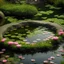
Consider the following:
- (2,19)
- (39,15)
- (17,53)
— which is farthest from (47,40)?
(39,15)

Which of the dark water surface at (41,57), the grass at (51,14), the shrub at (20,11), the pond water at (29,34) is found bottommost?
the dark water surface at (41,57)

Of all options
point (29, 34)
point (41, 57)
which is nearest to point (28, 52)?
point (41, 57)

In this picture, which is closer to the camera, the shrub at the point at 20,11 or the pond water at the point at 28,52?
the pond water at the point at 28,52

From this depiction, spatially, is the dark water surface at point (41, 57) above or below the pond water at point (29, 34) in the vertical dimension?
below

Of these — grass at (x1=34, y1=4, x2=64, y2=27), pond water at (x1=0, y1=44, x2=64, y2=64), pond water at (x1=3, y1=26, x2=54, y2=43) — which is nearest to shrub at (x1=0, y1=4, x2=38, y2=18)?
grass at (x1=34, y1=4, x2=64, y2=27)

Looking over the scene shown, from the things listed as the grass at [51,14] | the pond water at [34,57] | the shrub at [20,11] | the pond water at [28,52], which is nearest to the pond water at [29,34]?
the pond water at [28,52]

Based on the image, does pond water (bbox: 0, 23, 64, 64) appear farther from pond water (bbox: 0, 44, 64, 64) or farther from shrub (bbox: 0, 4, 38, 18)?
shrub (bbox: 0, 4, 38, 18)

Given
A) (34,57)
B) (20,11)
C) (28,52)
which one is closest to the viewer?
(34,57)

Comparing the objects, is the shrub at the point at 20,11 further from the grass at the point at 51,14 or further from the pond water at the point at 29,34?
the pond water at the point at 29,34

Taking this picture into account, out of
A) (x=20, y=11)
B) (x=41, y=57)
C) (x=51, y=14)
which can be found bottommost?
(x=41, y=57)

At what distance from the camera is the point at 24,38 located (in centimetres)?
708

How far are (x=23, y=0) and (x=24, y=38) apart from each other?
249 inches

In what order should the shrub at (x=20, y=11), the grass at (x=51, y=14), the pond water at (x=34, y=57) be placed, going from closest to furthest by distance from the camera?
the pond water at (x=34, y=57)
the grass at (x=51, y=14)
the shrub at (x=20, y=11)

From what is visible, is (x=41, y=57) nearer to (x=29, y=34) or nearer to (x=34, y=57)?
(x=34, y=57)
